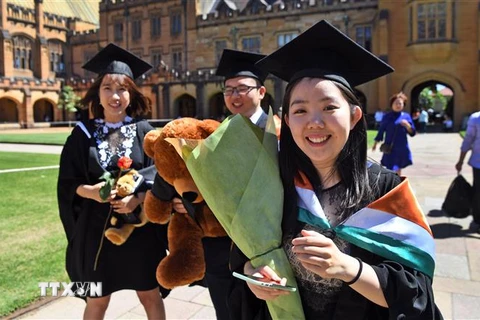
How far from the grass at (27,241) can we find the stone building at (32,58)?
33207mm

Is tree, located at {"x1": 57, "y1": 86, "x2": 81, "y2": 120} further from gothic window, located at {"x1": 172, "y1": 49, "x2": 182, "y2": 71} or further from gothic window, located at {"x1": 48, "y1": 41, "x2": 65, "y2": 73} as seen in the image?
gothic window, located at {"x1": 172, "y1": 49, "x2": 182, "y2": 71}

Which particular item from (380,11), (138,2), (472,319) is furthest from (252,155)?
(138,2)

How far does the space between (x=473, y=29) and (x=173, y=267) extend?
107ft

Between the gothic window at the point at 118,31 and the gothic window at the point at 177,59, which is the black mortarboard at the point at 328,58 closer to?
the gothic window at the point at 177,59

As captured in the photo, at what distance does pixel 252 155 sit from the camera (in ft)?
5.52

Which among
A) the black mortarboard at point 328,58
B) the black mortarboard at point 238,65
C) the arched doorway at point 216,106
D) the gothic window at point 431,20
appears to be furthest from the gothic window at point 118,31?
the black mortarboard at point 328,58

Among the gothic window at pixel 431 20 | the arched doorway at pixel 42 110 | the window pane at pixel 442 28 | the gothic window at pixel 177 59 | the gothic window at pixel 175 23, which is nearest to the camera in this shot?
the gothic window at pixel 431 20

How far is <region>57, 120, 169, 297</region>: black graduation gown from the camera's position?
284cm

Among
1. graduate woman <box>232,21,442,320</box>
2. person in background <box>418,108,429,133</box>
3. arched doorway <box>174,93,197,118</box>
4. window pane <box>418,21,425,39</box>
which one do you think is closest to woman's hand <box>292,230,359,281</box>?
graduate woman <box>232,21,442,320</box>

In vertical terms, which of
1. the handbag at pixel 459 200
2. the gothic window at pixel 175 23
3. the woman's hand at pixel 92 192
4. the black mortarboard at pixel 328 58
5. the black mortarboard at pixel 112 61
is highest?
the gothic window at pixel 175 23

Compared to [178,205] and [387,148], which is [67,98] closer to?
[387,148]

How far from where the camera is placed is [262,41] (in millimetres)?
35688

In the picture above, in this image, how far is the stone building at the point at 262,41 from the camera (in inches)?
1144

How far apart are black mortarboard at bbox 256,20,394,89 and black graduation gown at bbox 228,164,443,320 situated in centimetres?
40
